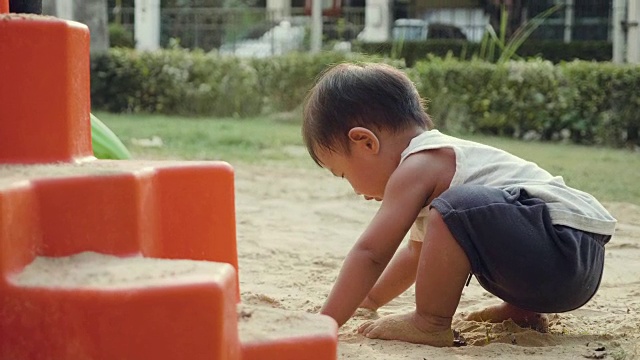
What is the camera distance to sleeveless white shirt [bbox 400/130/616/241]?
7.00 feet

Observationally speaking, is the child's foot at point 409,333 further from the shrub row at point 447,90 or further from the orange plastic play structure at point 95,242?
the shrub row at point 447,90

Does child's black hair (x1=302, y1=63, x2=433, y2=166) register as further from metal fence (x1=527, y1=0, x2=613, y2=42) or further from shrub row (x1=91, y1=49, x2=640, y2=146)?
metal fence (x1=527, y1=0, x2=613, y2=42)

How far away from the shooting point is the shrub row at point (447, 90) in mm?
9281

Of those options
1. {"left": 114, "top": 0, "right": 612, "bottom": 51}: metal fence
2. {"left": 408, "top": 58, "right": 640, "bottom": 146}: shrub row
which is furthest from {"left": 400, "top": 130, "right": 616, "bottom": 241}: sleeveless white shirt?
{"left": 114, "top": 0, "right": 612, "bottom": 51}: metal fence

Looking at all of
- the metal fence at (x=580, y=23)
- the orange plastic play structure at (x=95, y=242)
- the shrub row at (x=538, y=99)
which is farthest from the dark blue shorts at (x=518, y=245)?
the metal fence at (x=580, y=23)

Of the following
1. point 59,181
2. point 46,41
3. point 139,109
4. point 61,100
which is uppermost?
point 46,41

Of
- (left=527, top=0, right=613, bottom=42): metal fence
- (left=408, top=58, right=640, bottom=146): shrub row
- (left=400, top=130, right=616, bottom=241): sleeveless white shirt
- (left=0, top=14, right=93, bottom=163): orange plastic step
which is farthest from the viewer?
(left=527, top=0, right=613, bottom=42): metal fence

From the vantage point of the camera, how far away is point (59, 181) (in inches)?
62.9

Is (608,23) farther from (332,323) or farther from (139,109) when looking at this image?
(332,323)

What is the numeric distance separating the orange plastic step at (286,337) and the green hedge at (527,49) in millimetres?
13506

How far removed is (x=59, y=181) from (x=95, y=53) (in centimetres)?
1120

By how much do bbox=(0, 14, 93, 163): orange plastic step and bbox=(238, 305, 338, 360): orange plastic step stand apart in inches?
21.0

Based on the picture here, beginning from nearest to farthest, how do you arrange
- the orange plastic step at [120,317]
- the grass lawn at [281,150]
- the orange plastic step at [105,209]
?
1. the orange plastic step at [120,317]
2. the orange plastic step at [105,209]
3. the grass lawn at [281,150]

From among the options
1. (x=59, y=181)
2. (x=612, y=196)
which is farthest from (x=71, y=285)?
(x=612, y=196)
